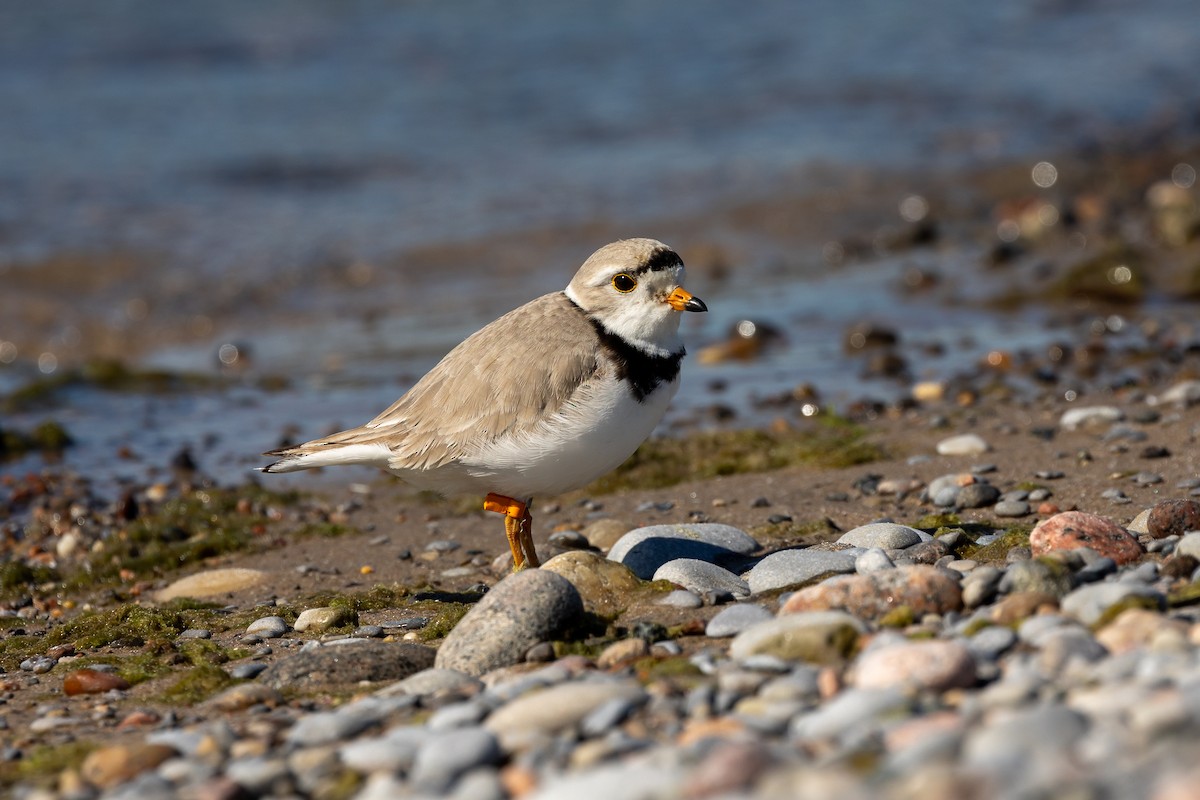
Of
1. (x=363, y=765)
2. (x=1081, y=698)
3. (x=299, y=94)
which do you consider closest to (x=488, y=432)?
(x=363, y=765)

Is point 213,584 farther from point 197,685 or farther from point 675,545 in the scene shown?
point 675,545

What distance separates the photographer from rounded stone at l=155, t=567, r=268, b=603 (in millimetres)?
6441

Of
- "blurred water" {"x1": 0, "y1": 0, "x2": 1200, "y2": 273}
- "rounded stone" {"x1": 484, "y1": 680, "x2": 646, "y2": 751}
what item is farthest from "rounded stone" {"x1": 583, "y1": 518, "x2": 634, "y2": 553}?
"blurred water" {"x1": 0, "y1": 0, "x2": 1200, "y2": 273}

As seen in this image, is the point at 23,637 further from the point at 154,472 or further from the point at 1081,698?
the point at 1081,698

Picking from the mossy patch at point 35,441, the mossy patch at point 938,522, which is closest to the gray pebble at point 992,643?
the mossy patch at point 938,522

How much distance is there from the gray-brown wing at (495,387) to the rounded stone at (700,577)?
803mm

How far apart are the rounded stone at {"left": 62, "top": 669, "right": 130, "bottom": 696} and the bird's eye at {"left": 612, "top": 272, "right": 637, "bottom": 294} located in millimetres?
2519

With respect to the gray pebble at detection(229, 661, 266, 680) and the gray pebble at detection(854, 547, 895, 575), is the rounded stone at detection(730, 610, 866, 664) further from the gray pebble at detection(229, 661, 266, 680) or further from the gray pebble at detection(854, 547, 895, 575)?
the gray pebble at detection(229, 661, 266, 680)

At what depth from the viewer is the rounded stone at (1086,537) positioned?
495cm

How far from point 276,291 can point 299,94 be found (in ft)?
22.5

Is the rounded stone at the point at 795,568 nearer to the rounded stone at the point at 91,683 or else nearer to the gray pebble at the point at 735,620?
the gray pebble at the point at 735,620

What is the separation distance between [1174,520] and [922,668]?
2.05 metres

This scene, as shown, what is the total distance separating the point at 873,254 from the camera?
532 inches

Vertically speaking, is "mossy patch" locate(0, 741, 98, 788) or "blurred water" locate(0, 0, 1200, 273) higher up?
"blurred water" locate(0, 0, 1200, 273)
